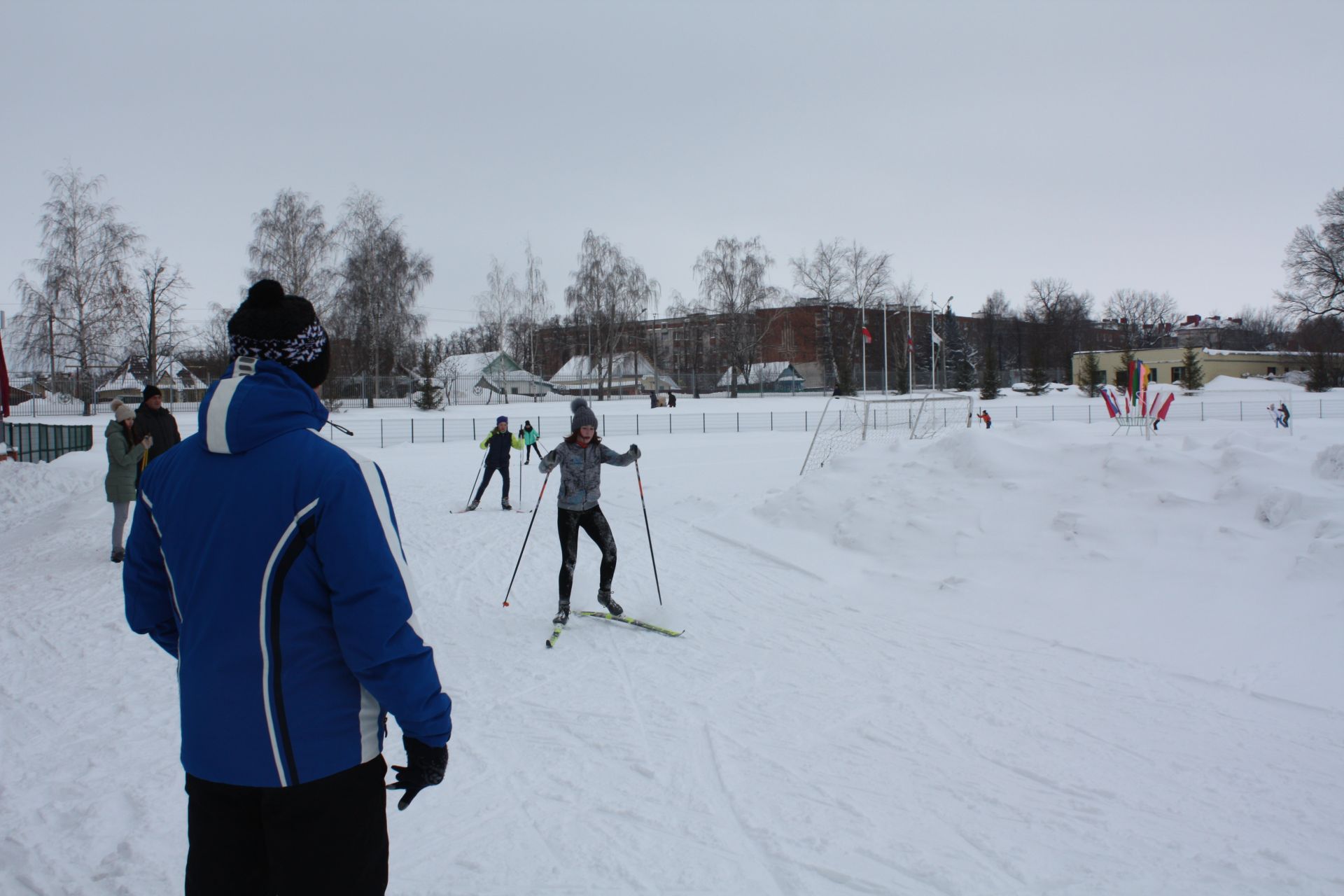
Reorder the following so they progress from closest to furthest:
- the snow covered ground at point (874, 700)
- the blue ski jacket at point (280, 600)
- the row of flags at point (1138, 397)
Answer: the blue ski jacket at point (280, 600) < the snow covered ground at point (874, 700) < the row of flags at point (1138, 397)

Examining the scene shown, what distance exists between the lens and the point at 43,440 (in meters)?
22.4

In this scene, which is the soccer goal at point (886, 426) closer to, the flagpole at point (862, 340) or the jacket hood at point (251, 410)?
the jacket hood at point (251, 410)

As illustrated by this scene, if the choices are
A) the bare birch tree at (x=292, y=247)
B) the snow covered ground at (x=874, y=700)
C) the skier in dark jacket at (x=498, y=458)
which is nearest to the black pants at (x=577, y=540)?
the snow covered ground at (x=874, y=700)

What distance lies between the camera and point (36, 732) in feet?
15.3

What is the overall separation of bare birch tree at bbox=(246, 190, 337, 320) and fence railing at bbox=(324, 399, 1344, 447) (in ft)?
31.1

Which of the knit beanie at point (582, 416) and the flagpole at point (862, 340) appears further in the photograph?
the flagpole at point (862, 340)

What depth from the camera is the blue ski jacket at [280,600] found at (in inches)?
69.5

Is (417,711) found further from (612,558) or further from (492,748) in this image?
(612,558)

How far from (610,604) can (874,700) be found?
283cm

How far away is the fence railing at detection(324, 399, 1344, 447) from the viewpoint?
1375 inches

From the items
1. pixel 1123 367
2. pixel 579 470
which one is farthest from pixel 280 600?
pixel 1123 367

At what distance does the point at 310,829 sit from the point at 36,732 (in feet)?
13.5

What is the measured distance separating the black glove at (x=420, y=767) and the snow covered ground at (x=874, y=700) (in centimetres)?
152

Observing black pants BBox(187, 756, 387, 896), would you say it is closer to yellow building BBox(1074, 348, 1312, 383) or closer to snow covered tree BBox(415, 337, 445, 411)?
snow covered tree BBox(415, 337, 445, 411)
